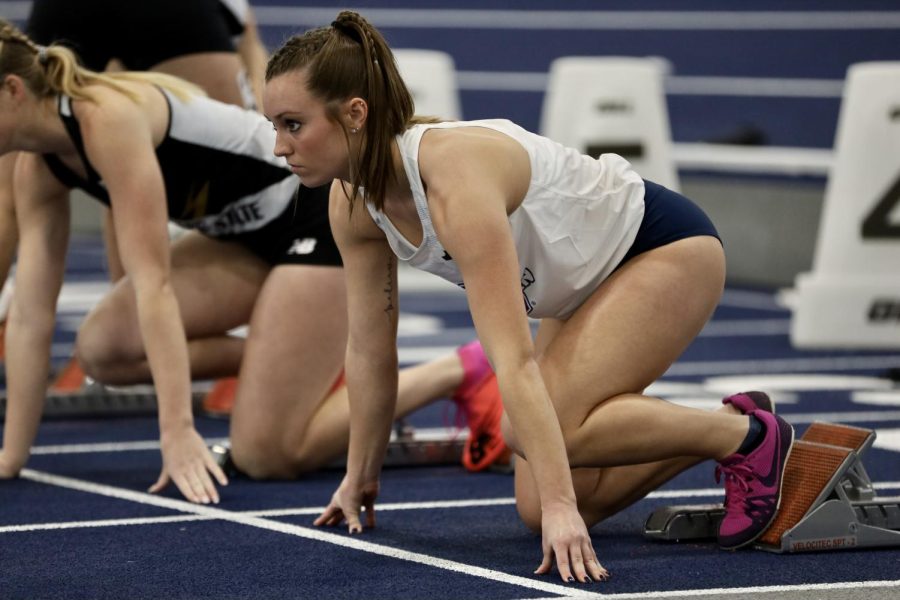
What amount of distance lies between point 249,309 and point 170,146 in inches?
24.7

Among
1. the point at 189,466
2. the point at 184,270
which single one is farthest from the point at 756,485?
the point at 184,270

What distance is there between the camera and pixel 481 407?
4.45 metres

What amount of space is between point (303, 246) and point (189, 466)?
78 centimetres

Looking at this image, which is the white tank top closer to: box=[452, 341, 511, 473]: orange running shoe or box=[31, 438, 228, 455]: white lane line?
box=[452, 341, 511, 473]: orange running shoe

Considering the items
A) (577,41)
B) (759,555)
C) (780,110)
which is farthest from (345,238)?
(577,41)

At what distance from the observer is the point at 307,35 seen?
3.15 meters

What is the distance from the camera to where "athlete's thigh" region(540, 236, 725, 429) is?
11.0 feet

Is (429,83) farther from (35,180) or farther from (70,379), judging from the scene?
(35,180)

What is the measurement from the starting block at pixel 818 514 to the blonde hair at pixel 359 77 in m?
1.07

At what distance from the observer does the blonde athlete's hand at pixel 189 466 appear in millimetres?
3982

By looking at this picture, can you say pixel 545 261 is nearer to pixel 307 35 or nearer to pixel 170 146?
pixel 307 35

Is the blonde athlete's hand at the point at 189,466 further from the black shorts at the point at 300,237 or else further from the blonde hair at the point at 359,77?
the blonde hair at the point at 359,77

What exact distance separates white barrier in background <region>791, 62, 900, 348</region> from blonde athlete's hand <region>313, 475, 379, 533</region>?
11.6ft

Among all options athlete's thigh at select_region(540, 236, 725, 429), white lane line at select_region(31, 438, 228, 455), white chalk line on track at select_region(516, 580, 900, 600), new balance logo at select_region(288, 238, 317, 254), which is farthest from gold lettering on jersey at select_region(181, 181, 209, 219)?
white chalk line on track at select_region(516, 580, 900, 600)
